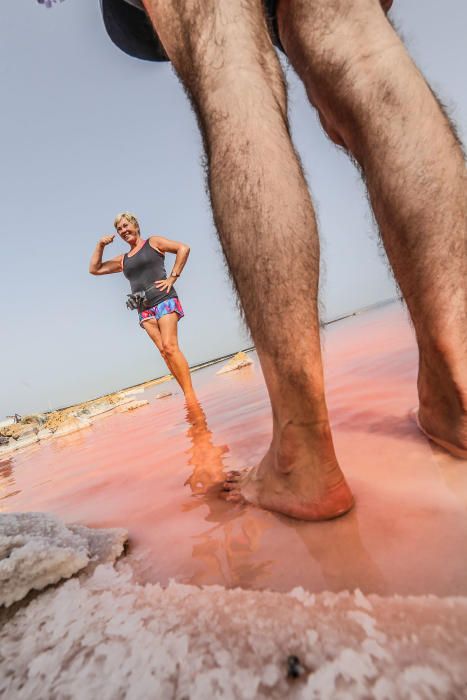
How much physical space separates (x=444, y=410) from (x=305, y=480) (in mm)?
421

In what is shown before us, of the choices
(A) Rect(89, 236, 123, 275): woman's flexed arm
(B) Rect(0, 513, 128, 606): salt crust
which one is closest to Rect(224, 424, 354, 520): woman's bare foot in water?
(B) Rect(0, 513, 128, 606): salt crust

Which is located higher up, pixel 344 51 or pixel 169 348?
pixel 344 51

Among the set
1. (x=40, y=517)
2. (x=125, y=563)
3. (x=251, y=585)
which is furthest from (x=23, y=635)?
(x=40, y=517)

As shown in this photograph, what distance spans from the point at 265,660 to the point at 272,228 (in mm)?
739

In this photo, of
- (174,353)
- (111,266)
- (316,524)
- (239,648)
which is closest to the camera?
(239,648)

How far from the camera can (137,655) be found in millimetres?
434

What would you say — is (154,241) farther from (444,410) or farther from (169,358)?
(444,410)

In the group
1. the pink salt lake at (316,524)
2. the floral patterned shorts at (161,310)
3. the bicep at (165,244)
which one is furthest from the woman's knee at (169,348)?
the pink salt lake at (316,524)

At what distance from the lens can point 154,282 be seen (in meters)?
4.09

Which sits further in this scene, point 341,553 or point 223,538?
point 223,538

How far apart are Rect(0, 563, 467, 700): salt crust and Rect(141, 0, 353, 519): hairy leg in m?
0.32

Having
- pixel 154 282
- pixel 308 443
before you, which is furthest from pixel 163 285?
pixel 308 443

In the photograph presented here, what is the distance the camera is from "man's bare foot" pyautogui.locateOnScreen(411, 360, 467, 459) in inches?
33.8

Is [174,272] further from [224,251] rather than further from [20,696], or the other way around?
[20,696]
